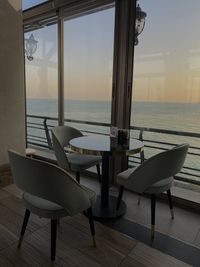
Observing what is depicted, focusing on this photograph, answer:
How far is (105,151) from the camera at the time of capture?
1.82 metres

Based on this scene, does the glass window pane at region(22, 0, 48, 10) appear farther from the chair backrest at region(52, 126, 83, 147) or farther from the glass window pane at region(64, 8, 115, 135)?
the chair backrest at region(52, 126, 83, 147)

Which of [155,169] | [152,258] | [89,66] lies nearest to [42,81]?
[89,66]

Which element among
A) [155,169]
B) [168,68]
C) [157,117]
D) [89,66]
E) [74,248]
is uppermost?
[89,66]

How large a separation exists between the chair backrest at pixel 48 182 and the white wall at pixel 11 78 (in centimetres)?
148

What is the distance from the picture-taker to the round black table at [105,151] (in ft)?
6.08

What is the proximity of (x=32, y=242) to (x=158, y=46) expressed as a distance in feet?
7.68

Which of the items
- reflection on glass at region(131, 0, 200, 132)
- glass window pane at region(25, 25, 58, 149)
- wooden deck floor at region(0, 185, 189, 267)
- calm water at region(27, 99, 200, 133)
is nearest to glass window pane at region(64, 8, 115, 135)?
calm water at region(27, 99, 200, 133)

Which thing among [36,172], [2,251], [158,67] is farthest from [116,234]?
[158,67]

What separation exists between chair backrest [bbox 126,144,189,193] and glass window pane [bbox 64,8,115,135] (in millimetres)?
1322

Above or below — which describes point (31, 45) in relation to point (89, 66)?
above

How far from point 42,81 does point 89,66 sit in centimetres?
118

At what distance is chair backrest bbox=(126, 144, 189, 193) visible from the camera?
5.37ft

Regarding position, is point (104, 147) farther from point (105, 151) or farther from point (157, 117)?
point (157, 117)

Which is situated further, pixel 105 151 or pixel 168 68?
pixel 168 68
